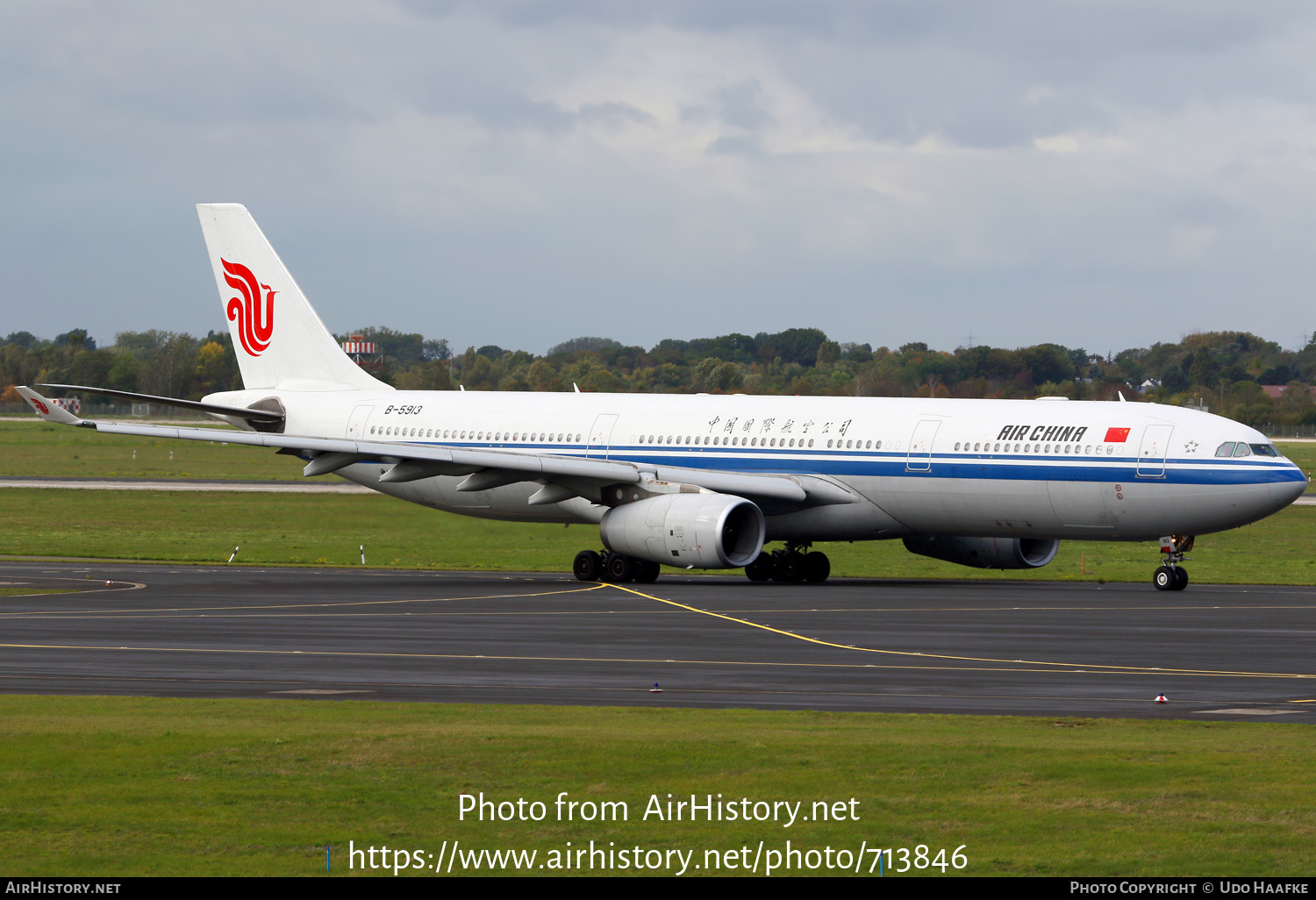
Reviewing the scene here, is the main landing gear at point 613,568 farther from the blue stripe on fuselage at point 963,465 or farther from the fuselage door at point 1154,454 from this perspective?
the fuselage door at point 1154,454

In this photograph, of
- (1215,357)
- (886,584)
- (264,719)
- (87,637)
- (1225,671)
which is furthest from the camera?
(1215,357)

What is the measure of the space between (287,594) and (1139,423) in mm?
19036

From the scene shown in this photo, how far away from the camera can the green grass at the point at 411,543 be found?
4678 cm

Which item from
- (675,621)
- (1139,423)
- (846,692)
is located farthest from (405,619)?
(1139,423)

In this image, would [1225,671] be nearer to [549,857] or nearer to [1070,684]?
[1070,684]

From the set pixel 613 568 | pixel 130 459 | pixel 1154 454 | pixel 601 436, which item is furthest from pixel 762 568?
pixel 130 459

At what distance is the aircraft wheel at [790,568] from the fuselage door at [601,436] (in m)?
5.45

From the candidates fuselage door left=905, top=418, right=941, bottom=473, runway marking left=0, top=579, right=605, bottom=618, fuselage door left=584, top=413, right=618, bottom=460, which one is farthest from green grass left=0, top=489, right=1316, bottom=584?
runway marking left=0, top=579, right=605, bottom=618

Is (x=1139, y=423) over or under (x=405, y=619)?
over

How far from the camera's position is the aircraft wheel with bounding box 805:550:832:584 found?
42219 millimetres

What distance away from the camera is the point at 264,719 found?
18.3 meters

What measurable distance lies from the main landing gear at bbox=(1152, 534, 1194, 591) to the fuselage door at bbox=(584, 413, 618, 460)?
1417cm

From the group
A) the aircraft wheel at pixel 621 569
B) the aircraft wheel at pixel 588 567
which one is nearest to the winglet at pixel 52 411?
the aircraft wheel at pixel 588 567

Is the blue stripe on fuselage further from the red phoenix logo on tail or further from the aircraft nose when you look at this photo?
the red phoenix logo on tail
